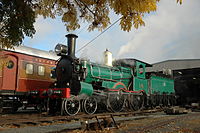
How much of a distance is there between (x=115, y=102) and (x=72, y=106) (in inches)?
118

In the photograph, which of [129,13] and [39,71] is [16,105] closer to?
[39,71]

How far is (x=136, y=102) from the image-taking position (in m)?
13.2

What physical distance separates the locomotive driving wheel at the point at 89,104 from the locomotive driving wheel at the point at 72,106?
36 centimetres

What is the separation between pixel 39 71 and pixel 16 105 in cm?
238

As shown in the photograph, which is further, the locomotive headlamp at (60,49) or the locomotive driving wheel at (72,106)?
the locomotive headlamp at (60,49)

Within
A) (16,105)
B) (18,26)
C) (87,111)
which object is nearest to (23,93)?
(16,105)

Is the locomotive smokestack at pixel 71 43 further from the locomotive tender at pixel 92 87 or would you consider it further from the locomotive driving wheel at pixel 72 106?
the locomotive driving wheel at pixel 72 106

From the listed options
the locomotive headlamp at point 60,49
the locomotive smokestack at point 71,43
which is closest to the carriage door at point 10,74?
the locomotive headlamp at point 60,49

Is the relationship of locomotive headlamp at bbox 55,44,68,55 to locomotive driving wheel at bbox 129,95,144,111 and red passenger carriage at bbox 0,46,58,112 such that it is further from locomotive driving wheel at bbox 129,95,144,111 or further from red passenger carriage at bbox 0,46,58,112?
locomotive driving wheel at bbox 129,95,144,111

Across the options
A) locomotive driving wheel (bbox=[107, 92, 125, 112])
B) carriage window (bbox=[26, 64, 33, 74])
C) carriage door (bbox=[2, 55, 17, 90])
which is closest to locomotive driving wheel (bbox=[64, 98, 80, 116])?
locomotive driving wheel (bbox=[107, 92, 125, 112])

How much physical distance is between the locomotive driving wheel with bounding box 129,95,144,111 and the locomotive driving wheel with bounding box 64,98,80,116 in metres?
3.88

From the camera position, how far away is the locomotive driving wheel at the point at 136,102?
1275 cm

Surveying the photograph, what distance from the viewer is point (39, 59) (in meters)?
12.8

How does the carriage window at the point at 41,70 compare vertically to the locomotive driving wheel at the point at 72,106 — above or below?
above
